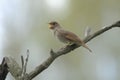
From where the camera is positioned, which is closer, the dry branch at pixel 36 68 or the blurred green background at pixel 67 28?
the dry branch at pixel 36 68

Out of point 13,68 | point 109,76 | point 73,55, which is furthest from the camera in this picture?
point 73,55

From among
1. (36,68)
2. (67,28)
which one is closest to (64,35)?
(36,68)

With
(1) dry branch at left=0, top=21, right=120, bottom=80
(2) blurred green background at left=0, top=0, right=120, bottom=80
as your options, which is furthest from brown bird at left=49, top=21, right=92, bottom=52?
(2) blurred green background at left=0, top=0, right=120, bottom=80

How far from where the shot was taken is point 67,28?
485 cm

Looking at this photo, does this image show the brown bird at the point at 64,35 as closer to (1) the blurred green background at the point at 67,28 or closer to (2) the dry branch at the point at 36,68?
(2) the dry branch at the point at 36,68

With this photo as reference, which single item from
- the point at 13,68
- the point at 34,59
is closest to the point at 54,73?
the point at 34,59

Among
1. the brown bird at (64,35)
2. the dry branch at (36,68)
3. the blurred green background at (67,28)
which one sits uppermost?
the dry branch at (36,68)

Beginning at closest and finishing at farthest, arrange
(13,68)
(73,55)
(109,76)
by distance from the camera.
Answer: (13,68)
(109,76)
(73,55)

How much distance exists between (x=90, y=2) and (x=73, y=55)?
0.60 m

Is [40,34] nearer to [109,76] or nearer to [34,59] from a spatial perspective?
[34,59]

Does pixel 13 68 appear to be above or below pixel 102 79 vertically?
above

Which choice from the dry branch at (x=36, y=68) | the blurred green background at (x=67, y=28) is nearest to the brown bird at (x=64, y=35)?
the dry branch at (x=36, y=68)

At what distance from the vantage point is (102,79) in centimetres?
441

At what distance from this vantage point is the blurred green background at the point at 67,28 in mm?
4609
